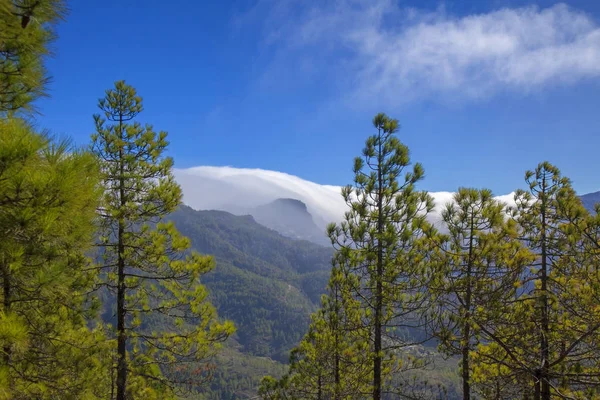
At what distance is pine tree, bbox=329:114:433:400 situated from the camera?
8727mm

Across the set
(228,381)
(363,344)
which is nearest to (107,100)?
(363,344)

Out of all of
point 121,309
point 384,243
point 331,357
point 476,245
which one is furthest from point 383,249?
point 121,309

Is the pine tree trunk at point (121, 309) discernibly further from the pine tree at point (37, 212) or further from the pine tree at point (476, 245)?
the pine tree at point (476, 245)

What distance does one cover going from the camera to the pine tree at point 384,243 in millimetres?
8727

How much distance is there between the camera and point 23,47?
4176mm

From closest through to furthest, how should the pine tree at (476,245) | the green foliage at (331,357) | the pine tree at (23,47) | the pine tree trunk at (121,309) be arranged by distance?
the pine tree at (23,47)
the pine tree at (476,245)
the pine tree trunk at (121,309)
the green foliage at (331,357)

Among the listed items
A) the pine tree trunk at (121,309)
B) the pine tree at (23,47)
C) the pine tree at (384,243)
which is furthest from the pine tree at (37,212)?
the pine tree at (384,243)

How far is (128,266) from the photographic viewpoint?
8766mm

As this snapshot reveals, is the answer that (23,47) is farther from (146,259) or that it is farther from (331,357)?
(331,357)

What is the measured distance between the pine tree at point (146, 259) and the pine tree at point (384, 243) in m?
3.75

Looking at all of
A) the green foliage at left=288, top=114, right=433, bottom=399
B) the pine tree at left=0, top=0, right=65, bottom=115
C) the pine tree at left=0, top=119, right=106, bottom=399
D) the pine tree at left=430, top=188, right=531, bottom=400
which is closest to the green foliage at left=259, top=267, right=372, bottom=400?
the green foliage at left=288, top=114, right=433, bottom=399

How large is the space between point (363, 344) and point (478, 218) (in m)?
4.80

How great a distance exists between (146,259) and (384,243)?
6145 millimetres

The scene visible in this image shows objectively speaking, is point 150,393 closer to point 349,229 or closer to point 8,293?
point 8,293
